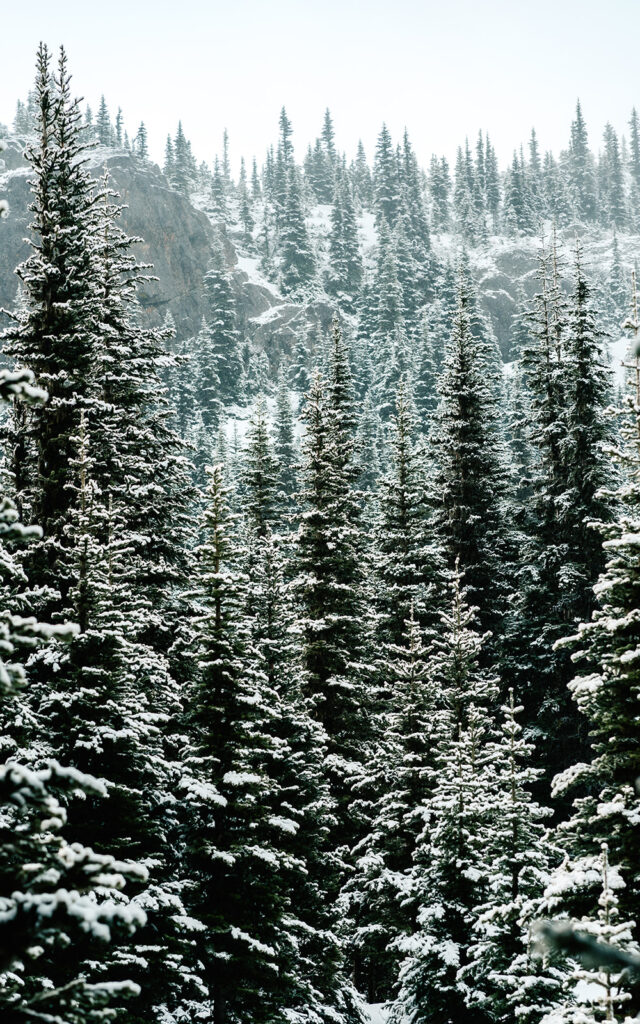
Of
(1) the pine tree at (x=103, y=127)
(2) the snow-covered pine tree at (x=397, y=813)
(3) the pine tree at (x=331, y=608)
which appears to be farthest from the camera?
(1) the pine tree at (x=103, y=127)

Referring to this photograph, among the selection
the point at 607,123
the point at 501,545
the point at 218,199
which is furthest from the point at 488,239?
the point at 501,545

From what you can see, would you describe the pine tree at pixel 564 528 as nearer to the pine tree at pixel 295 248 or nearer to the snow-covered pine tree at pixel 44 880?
the snow-covered pine tree at pixel 44 880

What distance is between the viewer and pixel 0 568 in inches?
327

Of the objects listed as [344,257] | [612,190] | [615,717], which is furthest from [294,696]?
[612,190]

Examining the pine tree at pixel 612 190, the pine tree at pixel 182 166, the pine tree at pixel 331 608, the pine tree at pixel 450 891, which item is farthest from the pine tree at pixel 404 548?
the pine tree at pixel 612 190

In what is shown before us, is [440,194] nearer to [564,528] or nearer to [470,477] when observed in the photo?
[470,477]

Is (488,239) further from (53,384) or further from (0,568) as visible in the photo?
(0,568)

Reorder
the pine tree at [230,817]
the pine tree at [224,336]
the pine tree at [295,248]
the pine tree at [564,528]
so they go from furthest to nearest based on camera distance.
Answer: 1. the pine tree at [295,248]
2. the pine tree at [224,336]
3. the pine tree at [564,528]
4. the pine tree at [230,817]

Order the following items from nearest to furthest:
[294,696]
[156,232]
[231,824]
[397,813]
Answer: [231,824] < [397,813] < [294,696] < [156,232]

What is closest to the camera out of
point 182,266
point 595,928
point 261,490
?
point 595,928

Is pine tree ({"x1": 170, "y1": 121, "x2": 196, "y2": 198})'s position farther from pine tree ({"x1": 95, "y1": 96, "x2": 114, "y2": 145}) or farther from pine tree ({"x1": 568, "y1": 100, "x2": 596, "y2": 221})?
pine tree ({"x1": 568, "y1": 100, "x2": 596, "y2": 221})

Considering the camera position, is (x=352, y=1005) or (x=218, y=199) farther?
(x=218, y=199)

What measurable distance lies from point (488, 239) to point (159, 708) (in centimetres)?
14419

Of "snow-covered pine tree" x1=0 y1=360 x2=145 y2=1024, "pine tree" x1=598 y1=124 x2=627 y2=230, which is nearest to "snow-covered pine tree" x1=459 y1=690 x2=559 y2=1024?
"snow-covered pine tree" x1=0 y1=360 x2=145 y2=1024
